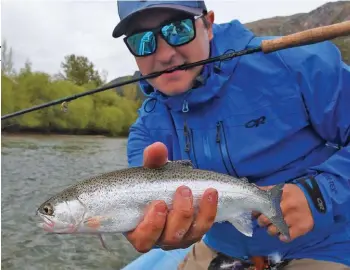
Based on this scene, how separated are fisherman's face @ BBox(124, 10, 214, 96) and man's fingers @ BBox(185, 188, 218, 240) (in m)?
0.68

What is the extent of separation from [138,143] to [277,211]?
98 cm

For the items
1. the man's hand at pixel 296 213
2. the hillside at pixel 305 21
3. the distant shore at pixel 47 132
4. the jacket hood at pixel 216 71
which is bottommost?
the distant shore at pixel 47 132

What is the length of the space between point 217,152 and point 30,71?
40.9 m

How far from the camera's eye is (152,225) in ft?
5.78

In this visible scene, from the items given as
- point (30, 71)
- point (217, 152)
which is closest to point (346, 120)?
point (217, 152)

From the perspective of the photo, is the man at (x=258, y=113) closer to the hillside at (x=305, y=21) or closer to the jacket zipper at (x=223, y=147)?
the jacket zipper at (x=223, y=147)

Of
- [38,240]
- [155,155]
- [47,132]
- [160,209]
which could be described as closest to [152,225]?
[160,209]

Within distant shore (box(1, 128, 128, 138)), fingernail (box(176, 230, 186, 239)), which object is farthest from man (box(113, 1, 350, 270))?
distant shore (box(1, 128, 128, 138))

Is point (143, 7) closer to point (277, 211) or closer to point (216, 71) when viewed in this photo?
point (216, 71)

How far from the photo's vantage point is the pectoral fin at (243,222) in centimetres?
206

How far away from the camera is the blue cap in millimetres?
2148

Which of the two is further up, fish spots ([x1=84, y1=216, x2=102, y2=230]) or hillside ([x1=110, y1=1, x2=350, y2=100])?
hillside ([x1=110, y1=1, x2=350, y2=100])

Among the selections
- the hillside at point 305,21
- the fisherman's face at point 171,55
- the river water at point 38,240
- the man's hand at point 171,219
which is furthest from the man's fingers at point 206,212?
the hillside at point 305,21

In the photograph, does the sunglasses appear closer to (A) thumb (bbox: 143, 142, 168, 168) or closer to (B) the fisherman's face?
(B) the fisherman's face
